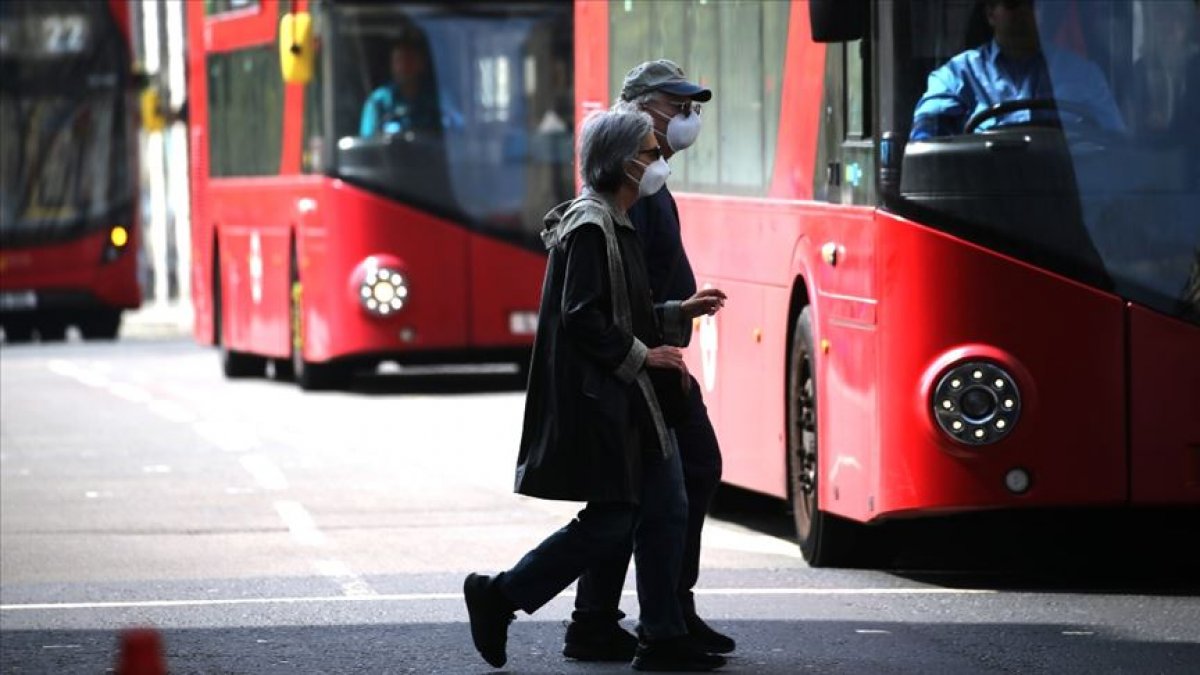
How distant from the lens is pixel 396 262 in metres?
24.4

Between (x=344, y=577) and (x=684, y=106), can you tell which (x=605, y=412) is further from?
(x=344, y=577)

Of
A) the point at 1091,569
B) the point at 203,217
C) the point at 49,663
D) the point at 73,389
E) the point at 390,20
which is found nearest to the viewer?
the point at 49,663

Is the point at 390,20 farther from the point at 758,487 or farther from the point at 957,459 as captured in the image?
the point at 957,459

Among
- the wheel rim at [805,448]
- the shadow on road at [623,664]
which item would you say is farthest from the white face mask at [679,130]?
the wheel rim at [805,448]

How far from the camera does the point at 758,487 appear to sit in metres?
13.2

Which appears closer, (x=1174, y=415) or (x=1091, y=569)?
(x=1174, y=415)

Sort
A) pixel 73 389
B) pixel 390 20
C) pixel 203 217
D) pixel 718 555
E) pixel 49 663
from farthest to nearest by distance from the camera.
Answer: pixel 203 217, pixel 73 389, pixel 390 20, pixel 718 555, pixel 49 663

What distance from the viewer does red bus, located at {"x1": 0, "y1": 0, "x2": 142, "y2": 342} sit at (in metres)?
35.3

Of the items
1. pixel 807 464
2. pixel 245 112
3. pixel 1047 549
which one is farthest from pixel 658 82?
pixel 245 112

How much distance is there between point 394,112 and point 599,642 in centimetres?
1514

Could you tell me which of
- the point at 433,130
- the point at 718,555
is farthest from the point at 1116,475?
the point at 433,130

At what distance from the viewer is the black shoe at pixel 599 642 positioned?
31.2ft

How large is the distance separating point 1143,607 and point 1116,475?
42cm

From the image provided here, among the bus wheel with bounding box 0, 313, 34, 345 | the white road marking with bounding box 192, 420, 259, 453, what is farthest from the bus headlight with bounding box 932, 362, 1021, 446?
the bus wheel with bounding box 0, 313, 34, 345
